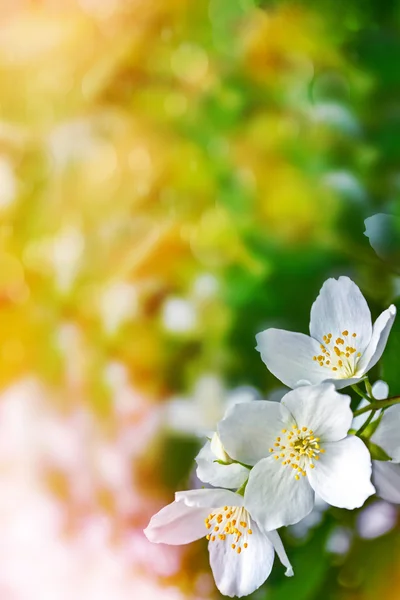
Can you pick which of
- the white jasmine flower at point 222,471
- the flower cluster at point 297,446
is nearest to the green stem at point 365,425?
the flower cluster at point 297,446

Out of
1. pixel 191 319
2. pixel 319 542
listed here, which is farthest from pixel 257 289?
pixel 319 542

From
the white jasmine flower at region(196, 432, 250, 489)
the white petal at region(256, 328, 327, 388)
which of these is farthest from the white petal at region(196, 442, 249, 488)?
the white petal at region(256, 328, 327, 388)

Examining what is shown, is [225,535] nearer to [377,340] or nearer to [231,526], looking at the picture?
[231,526]

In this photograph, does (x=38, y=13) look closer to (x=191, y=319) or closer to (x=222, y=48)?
(x=222, y=48)

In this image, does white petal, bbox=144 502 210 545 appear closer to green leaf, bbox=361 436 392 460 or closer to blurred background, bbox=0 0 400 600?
blurred background, bbox=0 0 400 600

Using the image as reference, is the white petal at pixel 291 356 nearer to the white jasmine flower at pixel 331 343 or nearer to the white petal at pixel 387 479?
the white jasmine flower at pixel 331 343

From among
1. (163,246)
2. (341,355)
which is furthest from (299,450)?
(163,246)
